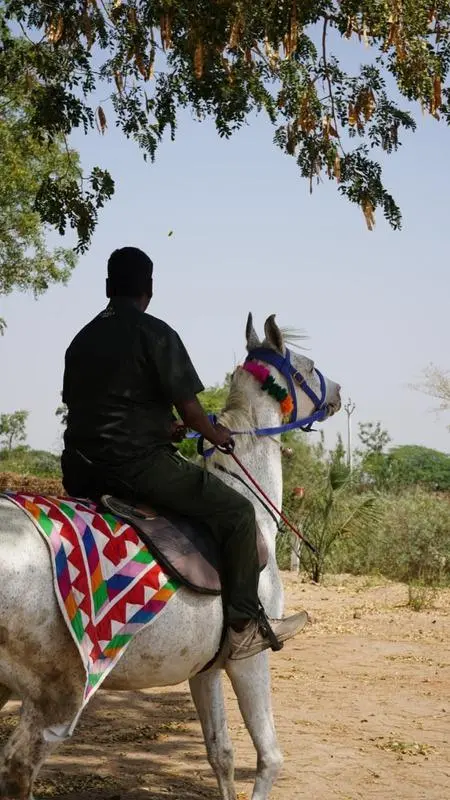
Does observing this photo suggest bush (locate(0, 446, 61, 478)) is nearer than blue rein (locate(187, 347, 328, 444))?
No

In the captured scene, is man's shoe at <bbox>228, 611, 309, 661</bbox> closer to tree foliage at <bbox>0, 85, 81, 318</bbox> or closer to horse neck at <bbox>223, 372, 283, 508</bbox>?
horse neck at <bbox>223, 372, 283, 508</bbox>

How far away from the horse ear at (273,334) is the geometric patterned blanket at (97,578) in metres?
1.53

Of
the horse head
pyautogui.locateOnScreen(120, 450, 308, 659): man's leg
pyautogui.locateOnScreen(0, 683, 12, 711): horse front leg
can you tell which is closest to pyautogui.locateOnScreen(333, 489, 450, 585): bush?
the horse head

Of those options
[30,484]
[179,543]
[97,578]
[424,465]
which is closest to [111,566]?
[97,578]

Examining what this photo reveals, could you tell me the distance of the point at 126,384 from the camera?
16.7 feet

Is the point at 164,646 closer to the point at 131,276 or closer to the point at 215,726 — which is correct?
the point at 215,726

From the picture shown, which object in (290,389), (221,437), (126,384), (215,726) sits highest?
(290,389)

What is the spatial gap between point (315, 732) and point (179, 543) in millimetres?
3694

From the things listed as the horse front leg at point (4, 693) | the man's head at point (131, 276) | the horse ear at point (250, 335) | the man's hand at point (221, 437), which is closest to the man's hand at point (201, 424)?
the man's hand at point (221, 437)

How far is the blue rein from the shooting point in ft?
19.7

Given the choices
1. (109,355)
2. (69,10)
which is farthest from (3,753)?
(69,10)

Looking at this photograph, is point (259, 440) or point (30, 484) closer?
point (259, 440)

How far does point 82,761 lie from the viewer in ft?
24.0

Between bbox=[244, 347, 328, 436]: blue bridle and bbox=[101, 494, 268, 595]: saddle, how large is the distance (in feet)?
2.58
